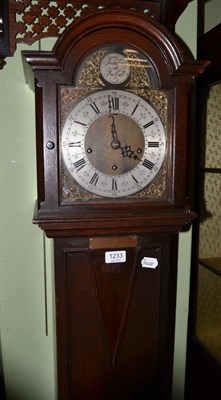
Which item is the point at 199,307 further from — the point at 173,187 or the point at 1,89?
the point at 1,89

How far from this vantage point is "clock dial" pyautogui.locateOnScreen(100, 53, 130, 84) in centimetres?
100

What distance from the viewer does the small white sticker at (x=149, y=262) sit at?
3.65 ft

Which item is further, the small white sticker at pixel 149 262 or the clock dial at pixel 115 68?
the small white sticker at pixel 149 262

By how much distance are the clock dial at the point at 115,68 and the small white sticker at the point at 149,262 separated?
0.57 meters

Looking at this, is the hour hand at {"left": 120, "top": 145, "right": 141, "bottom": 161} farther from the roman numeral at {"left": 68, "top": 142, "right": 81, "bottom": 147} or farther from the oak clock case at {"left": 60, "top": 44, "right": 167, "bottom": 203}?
the roman numeral at {"left": 68, "top": 142, "right": 81, "bottom": 147}

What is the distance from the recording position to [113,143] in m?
1.02

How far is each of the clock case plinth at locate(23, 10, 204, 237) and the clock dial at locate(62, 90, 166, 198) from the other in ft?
0.13

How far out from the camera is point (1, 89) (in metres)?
1.25

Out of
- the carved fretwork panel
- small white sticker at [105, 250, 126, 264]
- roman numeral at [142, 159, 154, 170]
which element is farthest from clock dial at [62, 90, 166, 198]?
the carved fretwork panel

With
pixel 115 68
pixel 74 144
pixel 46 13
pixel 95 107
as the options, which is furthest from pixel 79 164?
pixel 46 13

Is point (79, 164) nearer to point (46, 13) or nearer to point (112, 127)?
point (112, 127)

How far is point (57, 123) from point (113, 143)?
178 mm

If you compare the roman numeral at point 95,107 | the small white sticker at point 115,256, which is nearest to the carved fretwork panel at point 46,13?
the roman numeral at point 95,107

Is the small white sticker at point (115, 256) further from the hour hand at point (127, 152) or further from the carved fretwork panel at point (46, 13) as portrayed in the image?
the carved fretwork panel at point (46, 13)
